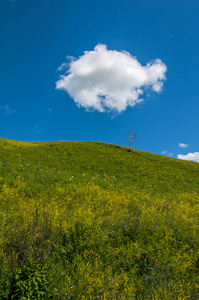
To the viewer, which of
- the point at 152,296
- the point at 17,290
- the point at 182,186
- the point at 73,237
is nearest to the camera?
the point at 17,290

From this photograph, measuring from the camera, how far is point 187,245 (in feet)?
25.7

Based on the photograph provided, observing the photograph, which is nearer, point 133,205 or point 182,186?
point 133,205

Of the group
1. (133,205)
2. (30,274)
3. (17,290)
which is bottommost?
(17,290)

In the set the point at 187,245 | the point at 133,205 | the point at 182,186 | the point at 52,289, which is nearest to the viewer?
the point at 52,289

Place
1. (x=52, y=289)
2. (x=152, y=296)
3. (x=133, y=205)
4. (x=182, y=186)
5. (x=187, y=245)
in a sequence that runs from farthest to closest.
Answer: (x=182, y=186)
(x=133, y=205)
(x=187, y=245)
(x=152, y=296)
(x=52, y=289)

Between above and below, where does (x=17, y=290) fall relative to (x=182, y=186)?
below

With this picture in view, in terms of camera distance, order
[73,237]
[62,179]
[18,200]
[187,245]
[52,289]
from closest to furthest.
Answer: [52,289]
[73,237]
[187,245]
[18,200]
[62,179]

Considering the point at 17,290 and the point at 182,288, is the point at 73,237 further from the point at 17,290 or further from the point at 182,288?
the point at 182,288

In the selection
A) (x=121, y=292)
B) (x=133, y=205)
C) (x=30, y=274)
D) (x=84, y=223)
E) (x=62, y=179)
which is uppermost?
(x=62, y=179)

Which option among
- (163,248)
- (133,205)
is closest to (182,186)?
(133,205)

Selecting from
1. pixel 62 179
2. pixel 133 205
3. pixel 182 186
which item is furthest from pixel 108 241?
pixel 182 186

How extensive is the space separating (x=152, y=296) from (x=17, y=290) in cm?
347

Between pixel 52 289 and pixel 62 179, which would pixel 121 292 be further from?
pixel 62 179

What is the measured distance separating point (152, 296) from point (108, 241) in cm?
277
